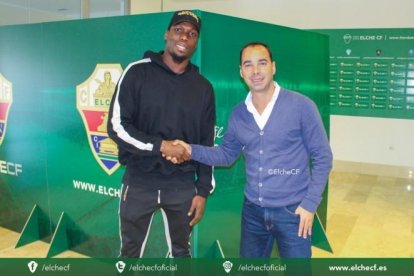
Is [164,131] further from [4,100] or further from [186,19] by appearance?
[4,100]

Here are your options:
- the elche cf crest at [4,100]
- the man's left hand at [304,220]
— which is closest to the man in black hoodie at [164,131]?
the man's left hand at [304,220]

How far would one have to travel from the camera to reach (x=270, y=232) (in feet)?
6.11

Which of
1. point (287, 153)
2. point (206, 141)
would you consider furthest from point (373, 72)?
point (287, 153)

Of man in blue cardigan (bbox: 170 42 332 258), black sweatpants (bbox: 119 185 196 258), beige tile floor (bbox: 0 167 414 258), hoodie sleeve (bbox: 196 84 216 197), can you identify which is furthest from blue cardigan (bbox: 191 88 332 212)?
beige tile floor (bbox: 0 167 414 258)

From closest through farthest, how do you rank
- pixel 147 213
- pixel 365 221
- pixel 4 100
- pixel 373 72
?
1. pixel 147 213
2. pixel 4 100
3. pixel 365 221
4. pixel 373 72

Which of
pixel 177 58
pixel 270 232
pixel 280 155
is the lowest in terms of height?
pixel 270 232

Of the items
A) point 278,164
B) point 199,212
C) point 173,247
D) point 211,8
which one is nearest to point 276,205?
point 278,164

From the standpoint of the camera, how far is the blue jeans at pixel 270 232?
178cm

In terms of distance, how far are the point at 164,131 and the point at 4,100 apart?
2.16 metres

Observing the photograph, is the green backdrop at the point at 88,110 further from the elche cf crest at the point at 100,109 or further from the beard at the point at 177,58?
the beard at the point at 177,58

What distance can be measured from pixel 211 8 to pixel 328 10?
186 cm

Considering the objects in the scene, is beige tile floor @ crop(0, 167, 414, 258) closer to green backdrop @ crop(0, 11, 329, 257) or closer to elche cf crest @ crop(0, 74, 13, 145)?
green backdrop @ crop(0, 11, 329, 257)

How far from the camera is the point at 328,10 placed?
20.1ft

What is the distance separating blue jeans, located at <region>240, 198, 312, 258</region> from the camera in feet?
5.85
